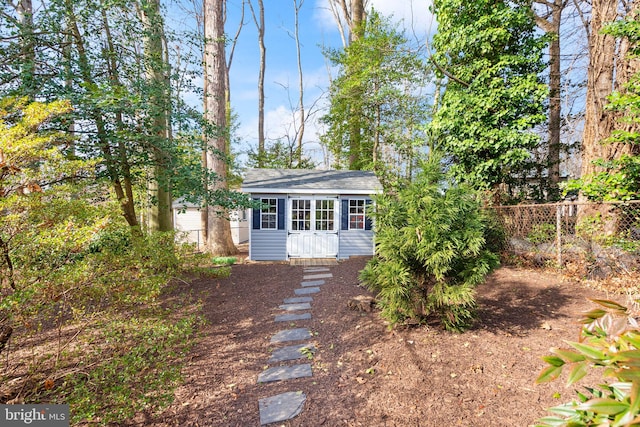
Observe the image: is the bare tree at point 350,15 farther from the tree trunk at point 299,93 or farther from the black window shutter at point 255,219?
the black window shutter at point 255,219

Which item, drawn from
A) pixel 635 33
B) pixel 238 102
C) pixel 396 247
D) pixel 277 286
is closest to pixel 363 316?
pixel 396 247

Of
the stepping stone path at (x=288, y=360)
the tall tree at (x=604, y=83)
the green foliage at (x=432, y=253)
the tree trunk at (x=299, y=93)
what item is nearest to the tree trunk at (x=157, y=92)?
the stepping stone path at (x=288, y=360)

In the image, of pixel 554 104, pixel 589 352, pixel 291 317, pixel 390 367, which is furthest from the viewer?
pixel 554 104

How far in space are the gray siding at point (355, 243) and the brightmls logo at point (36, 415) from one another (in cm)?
747

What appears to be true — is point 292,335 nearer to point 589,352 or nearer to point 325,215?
point 589,352

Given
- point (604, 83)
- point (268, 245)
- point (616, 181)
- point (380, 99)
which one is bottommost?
point (268, 245)

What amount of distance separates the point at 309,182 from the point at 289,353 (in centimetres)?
666

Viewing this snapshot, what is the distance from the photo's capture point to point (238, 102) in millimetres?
16297

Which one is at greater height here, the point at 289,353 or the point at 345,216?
the point at 345,216

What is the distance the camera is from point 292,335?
3.72 meters

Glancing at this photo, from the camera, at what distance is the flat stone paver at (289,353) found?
3.17 metres

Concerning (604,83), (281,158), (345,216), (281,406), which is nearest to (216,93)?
(345,216)

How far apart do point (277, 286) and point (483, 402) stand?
4307mm

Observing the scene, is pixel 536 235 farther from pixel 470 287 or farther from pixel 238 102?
pixel 238 102
